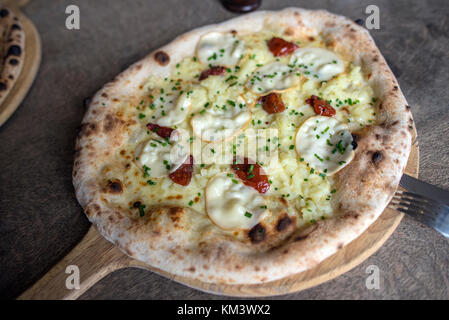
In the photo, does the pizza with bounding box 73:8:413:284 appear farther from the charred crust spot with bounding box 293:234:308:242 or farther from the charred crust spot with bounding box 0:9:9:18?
the charred crust spot with bounding box 0:9:9:18

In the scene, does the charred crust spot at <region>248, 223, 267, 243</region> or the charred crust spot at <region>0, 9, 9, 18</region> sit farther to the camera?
the charred crust spot at <region>0, 9, 9, 18</region>

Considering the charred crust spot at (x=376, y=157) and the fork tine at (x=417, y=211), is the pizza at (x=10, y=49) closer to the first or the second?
the charred crust spot at (x=376, y=157)

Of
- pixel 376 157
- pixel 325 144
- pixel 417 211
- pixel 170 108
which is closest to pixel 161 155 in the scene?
pixel 170 108

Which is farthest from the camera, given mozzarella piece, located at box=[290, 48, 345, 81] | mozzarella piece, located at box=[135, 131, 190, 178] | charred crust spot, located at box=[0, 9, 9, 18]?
charred crust spot, located at box=[0, 9, 9, 18]

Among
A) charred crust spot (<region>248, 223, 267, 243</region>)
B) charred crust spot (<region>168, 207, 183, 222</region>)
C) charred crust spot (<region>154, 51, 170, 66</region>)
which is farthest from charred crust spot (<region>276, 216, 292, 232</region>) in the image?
charred crust spot (<region>154, 51, 170, 66</region>)

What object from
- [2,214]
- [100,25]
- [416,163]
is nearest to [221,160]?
[416,163]

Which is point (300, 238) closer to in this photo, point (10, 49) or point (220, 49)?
point (220, 49)

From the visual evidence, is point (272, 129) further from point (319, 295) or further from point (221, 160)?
point (319, 295)
